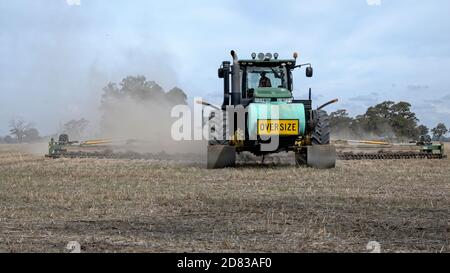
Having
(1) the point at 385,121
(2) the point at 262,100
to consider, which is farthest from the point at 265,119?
(1) the point at 385,121

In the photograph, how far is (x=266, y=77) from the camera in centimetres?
1894

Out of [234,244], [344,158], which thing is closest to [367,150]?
[344,158]

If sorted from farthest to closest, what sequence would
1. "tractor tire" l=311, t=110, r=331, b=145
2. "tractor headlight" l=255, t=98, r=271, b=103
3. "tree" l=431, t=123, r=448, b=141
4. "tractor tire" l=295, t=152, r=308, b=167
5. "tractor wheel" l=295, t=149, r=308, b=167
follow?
"tree" l=431, t=123, r=448, b=141, "tractor tire" l=295, t=152, r=308, b=167, "tractor wheel" l=295, t=149, r=308, b=167, "tractor tire" l=311, t=110, r=331, b=145, "tractor headlight" l=255, t=98, r=271, b=103

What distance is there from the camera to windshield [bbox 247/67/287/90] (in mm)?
18828

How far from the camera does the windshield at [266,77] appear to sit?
1883 cm

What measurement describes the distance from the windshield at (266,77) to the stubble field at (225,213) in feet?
14.7

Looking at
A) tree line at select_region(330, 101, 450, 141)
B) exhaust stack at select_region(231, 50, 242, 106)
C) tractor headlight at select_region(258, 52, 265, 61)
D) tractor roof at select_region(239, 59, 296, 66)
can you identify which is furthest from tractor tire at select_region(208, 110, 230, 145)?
tree line at select_region(330, 101, 450, 141)

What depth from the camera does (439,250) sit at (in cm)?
617

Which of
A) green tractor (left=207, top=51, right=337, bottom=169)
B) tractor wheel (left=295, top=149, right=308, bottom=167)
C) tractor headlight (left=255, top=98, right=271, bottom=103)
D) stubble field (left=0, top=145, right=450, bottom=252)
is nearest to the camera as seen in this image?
stubble field (left=0, top=145, right=450, bottom=252)

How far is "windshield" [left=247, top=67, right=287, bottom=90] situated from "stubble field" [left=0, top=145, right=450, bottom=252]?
449 centimetres

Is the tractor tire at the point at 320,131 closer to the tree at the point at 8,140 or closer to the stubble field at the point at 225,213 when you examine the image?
the stubble field at the point at 225,213

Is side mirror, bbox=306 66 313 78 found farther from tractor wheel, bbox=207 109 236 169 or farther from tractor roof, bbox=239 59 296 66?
tractor wheel, bbox=207 109 236 169

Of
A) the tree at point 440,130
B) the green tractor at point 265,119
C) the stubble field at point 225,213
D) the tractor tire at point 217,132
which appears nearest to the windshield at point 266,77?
the green tractor at point 265,119
